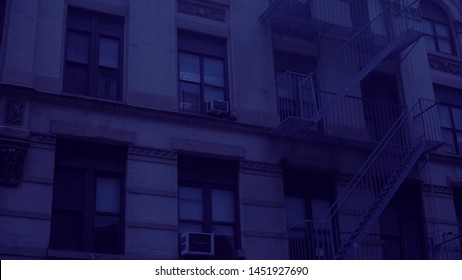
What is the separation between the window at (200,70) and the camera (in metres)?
17.2

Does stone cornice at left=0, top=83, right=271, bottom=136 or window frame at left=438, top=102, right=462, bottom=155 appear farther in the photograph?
window frame at left=438, top=102, right=462, bottom=155

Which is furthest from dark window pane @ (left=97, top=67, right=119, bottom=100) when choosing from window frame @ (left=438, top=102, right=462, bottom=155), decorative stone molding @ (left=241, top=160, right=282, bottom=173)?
window frame @ (left=438, top=102, right=462, bottom=155)

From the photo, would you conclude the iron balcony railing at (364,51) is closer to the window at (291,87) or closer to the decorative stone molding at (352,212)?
the window at (291,87)

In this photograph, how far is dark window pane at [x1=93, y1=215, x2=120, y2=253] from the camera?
14.8m

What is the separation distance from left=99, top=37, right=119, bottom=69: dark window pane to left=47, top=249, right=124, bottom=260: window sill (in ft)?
15.7

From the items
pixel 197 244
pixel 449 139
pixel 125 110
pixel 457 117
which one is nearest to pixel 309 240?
pixel 197 244

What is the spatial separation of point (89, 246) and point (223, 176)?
12.4 ft

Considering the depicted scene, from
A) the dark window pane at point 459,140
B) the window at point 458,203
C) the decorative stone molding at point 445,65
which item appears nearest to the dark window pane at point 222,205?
the window at point 458,203

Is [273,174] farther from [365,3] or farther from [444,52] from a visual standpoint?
[444,52]

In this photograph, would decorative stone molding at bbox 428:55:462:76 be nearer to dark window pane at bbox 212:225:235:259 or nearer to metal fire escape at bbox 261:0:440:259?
metal fire escape at bbox 261:0:440:259

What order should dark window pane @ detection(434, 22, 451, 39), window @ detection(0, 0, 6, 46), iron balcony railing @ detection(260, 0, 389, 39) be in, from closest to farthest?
1. window @ detection(0, 0, 6, 46)
2. iron balcony railing @ detection(260, 0, 389, 39)
3. dark window pane @ detection(434, 22, 451, 39)

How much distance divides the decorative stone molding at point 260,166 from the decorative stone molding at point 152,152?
182 cm

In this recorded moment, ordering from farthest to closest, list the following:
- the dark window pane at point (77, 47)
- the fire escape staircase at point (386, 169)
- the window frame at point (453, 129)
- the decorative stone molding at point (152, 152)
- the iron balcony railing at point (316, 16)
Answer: the window frame at point (453, 129), the iron balcony railing at point (316, 16), the dark window pane at point (77, 47), the fire escape staircase at point (386, 169), the decorative stone molding at point (152, 152)

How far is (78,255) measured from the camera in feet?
46.1
